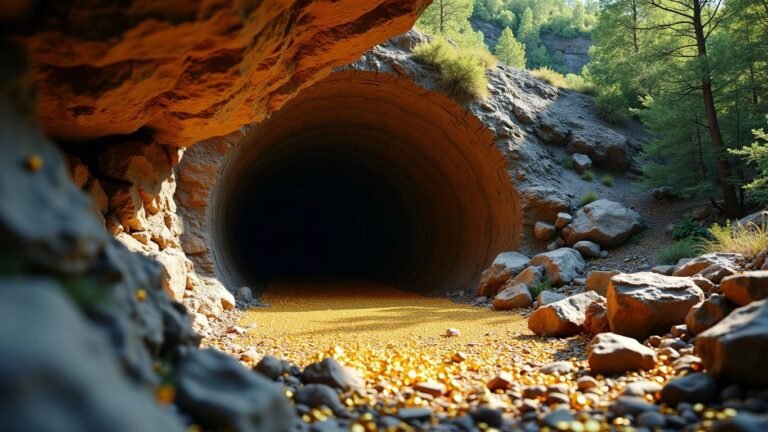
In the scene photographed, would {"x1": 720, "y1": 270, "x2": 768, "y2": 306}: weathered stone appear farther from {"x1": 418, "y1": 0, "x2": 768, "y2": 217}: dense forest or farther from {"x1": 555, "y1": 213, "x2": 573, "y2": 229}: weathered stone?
{"x1": 555, "y1": 213, "x2": 573, "y2": 229}: weathered stone

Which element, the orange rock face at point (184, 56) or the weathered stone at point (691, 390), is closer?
the orange rock face at point (184, 56)

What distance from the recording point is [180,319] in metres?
2.82

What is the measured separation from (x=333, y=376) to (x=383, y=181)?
504 inches

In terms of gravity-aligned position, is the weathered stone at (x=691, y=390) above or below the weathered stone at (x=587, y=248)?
below

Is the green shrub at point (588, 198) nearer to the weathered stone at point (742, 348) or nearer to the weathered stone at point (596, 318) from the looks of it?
the weathered stone at point (596, 318)

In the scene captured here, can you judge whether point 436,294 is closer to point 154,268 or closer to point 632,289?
point 632,289

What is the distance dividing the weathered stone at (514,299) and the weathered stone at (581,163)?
4.79m

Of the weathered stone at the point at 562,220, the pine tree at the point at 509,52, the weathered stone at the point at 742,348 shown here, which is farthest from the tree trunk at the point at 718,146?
the pine tree at the point at 509,52

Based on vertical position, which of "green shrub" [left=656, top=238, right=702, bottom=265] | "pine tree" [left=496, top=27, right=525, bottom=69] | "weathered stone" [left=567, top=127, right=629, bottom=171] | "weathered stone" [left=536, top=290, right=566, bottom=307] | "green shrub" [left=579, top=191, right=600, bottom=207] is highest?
"pine tree" [left=496, top=27, right=525, bottom=69]

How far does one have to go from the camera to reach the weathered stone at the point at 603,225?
10.2 m

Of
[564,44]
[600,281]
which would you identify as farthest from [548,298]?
[564,44]

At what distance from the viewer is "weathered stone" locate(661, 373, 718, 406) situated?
3201 mm

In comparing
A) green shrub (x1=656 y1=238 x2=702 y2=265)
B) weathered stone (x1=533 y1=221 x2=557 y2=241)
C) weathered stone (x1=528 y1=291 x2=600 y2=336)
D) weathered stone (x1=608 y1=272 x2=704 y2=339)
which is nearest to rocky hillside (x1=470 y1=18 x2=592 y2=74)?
weathered stone (x1=533 y1=221 x2=557 y2=241)

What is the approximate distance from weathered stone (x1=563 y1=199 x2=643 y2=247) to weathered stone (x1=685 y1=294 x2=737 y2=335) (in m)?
5.66
